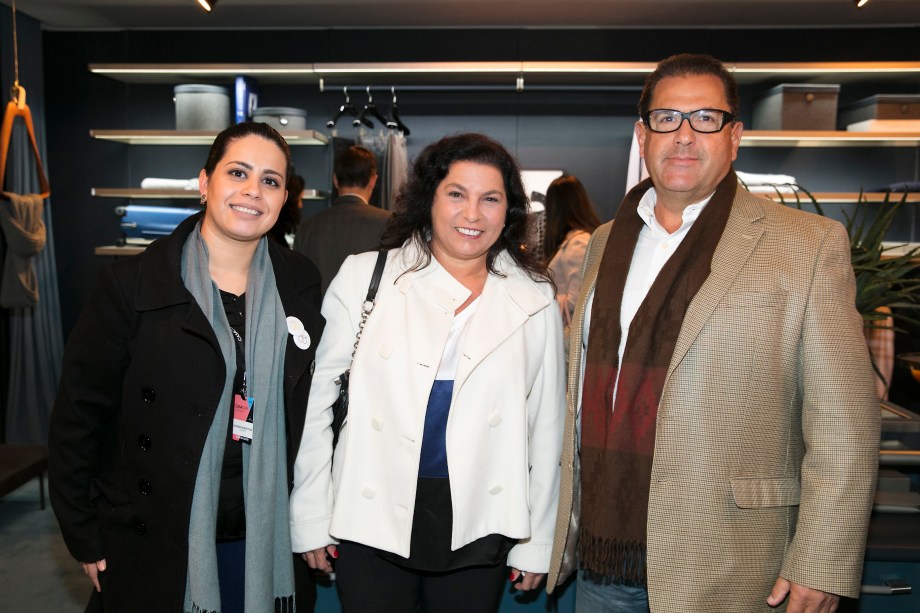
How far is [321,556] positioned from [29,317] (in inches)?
167

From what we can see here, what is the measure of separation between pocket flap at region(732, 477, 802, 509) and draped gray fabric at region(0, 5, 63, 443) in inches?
200

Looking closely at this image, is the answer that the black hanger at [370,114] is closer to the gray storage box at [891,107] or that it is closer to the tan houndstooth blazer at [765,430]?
the gray storage box at [891,107]

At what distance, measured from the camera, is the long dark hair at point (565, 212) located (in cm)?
398

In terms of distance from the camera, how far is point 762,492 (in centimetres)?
166

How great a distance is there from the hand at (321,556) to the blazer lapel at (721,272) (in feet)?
3.14

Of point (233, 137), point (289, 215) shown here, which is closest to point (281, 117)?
point (289, 215)

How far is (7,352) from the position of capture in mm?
5387

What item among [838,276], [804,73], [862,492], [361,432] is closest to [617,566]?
[862,492]

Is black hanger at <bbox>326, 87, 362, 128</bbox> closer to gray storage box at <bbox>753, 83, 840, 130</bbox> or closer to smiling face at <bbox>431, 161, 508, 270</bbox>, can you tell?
gray storage box at <bbox>753, 83, 840, 130</bbox>

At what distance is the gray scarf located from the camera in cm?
184

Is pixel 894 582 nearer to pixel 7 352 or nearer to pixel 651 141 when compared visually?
pixel 651 141

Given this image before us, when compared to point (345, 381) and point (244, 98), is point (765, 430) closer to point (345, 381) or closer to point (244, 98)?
point (345, 381)

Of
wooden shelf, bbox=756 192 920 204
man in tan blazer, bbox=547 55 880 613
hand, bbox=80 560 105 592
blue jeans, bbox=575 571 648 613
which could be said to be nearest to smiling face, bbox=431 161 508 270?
man in tan blazer, bbox=547 55 880 613

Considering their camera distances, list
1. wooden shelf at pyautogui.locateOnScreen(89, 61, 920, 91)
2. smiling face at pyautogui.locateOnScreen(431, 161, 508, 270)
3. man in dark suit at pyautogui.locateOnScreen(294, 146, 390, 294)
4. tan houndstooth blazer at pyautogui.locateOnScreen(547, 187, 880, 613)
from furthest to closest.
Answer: wooden shelf at pyautogui.locateOnScreen(89, 61, 920, 91) < man in dark suit at pyautogui.locateOnScreen(294, 146, 390, 294) < smiling face at pyautogui.locateOnScreen(431, 161, 508, 270) < tan houndstooth blazer at pyautogui.locateOnScreen(547, 187, 880, 613)
